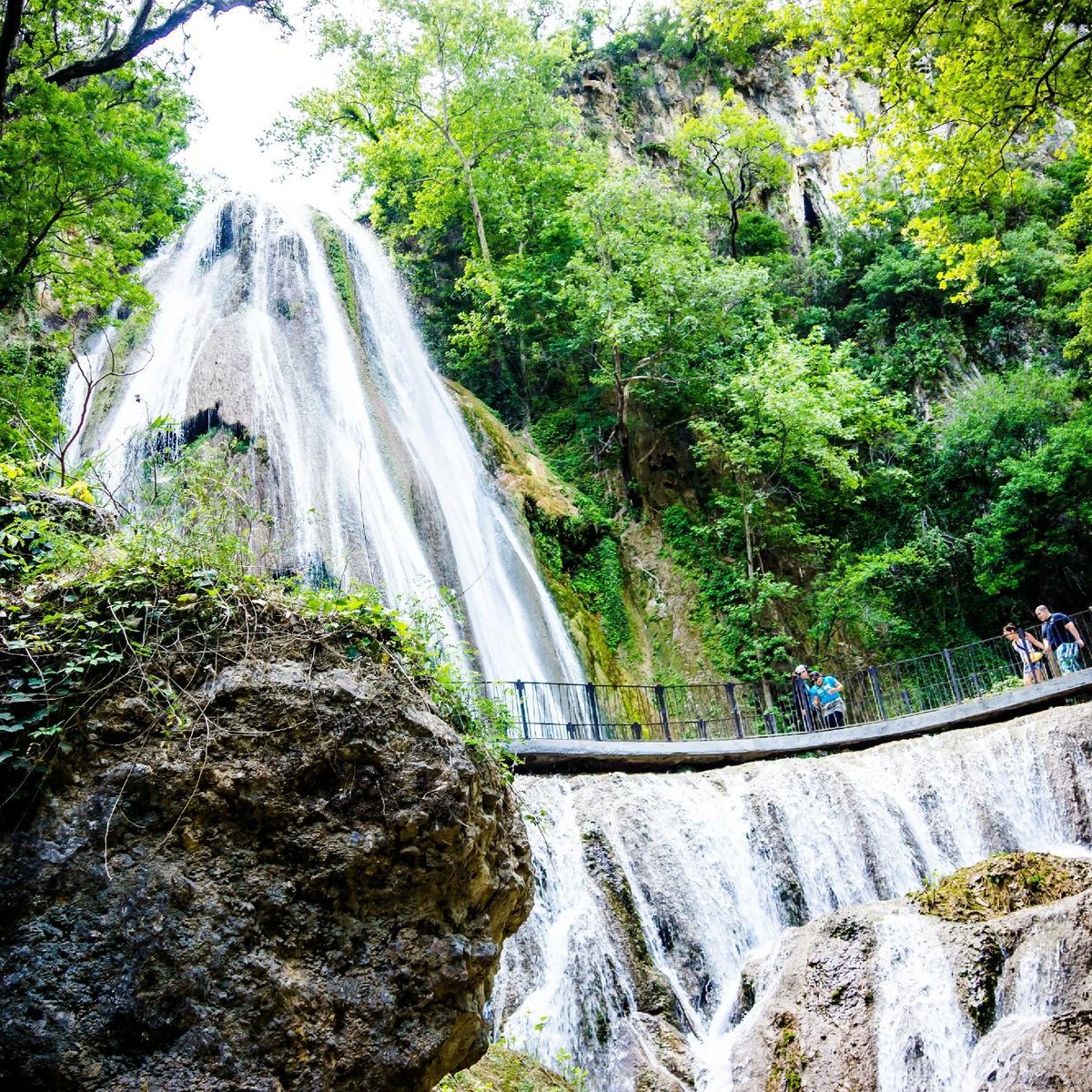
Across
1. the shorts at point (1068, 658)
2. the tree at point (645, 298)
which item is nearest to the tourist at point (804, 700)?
the shorts at point (1068, 658)

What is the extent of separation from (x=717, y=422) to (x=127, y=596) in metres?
18.2

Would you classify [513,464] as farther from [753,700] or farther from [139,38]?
[139,38]

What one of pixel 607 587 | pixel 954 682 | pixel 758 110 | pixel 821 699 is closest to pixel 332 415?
pixel 607 587

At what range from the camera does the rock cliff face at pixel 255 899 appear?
322 centimetres

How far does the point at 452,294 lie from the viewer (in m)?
24.8

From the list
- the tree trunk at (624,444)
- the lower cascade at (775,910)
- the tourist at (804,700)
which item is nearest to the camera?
the lower cascade at (775,910)

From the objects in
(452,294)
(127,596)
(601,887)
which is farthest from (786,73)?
(127,596)

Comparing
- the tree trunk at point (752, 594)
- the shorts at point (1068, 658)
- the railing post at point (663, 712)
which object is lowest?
the shorts at point (1068, 658)

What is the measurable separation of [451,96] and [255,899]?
26100 millimetres

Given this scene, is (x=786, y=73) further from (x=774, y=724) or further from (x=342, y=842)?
(x=342, y=842)

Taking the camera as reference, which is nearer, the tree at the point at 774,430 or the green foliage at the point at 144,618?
the green foliage at the point at 144,618

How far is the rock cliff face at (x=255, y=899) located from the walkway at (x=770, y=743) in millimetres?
7525

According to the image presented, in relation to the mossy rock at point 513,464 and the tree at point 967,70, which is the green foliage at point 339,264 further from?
the tree at point 967,70

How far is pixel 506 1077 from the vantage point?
594cm
